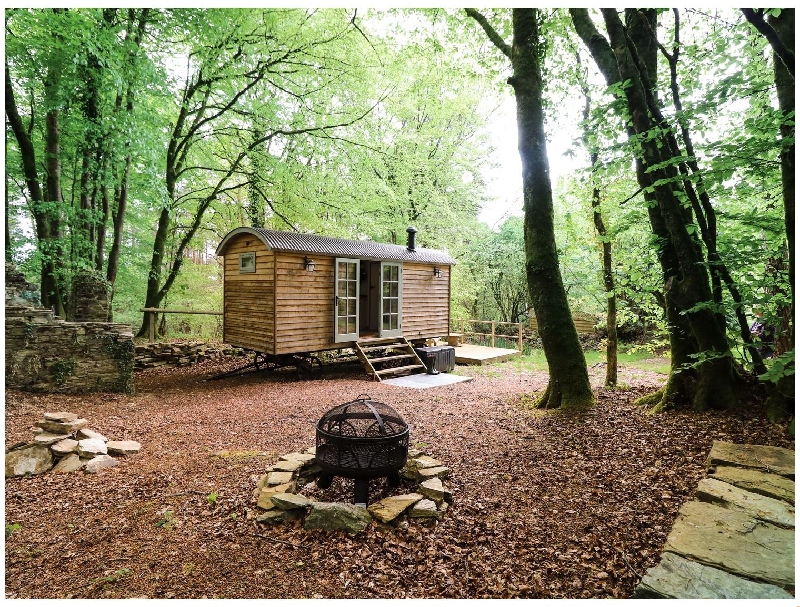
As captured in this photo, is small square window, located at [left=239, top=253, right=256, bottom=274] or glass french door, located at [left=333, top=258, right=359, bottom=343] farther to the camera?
glass french door, located at [left=333, top=258, right=359, bottom=343]

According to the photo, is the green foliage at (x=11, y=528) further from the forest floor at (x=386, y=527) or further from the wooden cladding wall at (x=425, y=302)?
the wooden cladding wall at (x=425, y=302)

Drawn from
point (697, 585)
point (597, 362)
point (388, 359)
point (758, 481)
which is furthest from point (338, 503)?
point (597, 362)

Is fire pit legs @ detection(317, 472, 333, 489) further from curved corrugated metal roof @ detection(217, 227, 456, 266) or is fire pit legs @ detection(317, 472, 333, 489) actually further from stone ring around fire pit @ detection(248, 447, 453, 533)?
curved corrugated metal roof @ detection(217, 227, 456, 266)

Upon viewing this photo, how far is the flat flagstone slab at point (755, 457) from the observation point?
2.84 meters

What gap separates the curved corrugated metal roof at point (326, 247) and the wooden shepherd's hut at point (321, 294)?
0.06ft

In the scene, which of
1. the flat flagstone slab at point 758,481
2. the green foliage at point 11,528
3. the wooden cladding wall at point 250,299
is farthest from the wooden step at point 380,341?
the flat flagstone slab at point 758,481

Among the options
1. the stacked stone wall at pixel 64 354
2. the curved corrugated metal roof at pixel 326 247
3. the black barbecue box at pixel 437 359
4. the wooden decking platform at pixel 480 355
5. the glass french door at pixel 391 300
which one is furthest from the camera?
the wooden decking platform at pixel 480 355

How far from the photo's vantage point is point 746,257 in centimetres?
380

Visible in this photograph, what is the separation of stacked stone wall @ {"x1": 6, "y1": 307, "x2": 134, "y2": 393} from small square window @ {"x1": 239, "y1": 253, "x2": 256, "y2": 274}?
255 cm

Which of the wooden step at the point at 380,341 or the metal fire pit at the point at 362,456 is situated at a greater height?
the wooden step at the point at 380,341

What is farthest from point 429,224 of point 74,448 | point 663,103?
point 74,448

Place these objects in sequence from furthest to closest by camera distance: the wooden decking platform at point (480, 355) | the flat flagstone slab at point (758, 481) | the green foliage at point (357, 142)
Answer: the wooden decking platform at point (480, 355) → the green foliage at point (357, 142) → the flat flagstone slab at point (758, 481)

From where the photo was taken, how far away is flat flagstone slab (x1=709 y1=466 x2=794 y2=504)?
99.7 inches

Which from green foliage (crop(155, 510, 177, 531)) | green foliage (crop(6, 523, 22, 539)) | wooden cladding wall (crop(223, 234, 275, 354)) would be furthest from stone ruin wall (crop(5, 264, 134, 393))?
green foliage (crop(155, 510, 177, 531))
